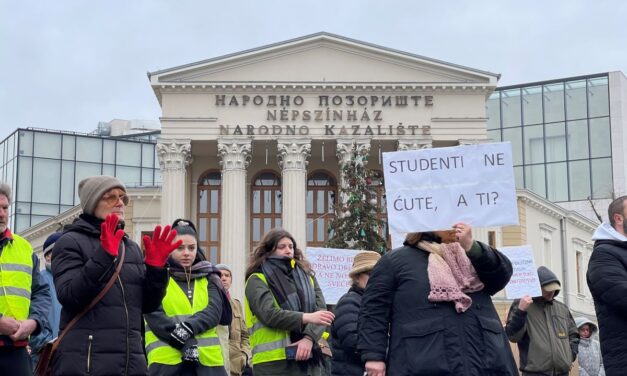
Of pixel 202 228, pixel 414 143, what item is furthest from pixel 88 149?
pixel 414 143

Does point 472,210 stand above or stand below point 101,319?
above

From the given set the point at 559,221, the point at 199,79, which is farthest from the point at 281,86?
the point at 559,221

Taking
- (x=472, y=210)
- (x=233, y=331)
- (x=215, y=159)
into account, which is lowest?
(x=233, y=331)

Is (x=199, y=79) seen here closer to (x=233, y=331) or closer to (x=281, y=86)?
(x=281, y=86)

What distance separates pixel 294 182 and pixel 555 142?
34382mm

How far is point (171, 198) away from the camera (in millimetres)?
48625

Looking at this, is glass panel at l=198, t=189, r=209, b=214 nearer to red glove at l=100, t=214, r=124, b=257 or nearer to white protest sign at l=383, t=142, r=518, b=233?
white protest sign at l=383, t=142, r=518, b=233

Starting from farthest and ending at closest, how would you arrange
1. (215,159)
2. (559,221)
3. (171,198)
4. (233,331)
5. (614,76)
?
(614,76), (559,221), (215,159), (171,198), (233,331)

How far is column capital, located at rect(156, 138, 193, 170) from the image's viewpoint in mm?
48906

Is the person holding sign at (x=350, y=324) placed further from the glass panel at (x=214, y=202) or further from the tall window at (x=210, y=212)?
the glass panel at (x=214, y=202)

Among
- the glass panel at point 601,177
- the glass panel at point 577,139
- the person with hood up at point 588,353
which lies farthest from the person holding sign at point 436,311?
the glass panel at point 577,139

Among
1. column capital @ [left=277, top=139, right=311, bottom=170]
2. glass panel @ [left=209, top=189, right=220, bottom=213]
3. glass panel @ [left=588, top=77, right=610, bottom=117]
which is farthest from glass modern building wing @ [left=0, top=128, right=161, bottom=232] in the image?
glass panel @ [left=588, top=77, right=610, bottom=117]

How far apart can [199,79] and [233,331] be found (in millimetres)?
38500

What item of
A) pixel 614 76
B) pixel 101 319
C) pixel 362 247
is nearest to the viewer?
pixel 101 319
